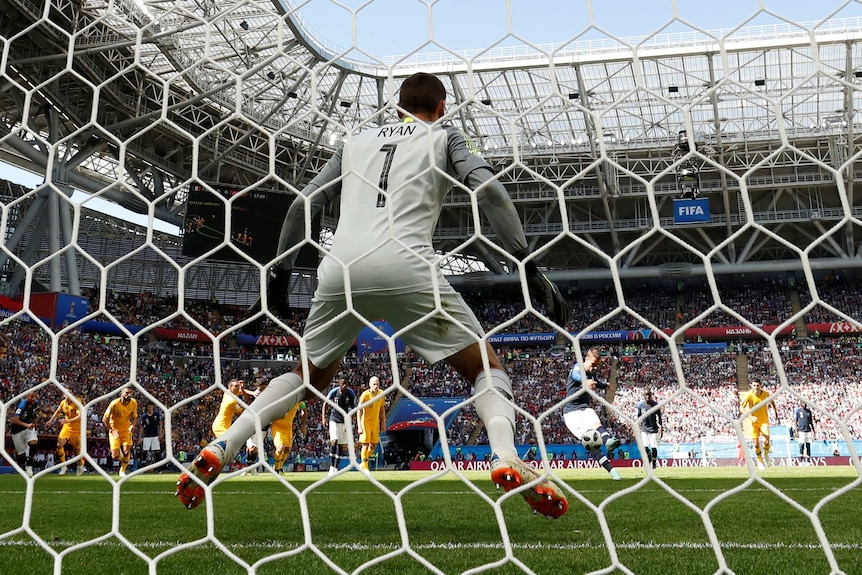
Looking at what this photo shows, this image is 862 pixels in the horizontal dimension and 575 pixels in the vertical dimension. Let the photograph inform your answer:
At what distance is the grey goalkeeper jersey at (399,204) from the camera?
7.73 feet

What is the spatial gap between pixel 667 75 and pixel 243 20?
13.9 metres

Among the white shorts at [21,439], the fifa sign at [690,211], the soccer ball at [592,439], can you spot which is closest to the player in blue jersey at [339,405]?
the soccer ball at [592,439]

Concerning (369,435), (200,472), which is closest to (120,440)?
(369,435)

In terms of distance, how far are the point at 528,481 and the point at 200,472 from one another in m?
1.12

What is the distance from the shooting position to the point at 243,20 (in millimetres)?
19734

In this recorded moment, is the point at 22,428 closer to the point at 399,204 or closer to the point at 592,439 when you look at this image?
the point at 592,439

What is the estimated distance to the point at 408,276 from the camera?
234cm

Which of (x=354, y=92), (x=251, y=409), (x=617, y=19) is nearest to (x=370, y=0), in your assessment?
(x=617, y=19)

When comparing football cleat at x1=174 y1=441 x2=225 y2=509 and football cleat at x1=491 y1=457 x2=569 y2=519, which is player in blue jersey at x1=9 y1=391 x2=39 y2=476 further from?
football cleat at x1=491 y1=457 x2=569 y2=519

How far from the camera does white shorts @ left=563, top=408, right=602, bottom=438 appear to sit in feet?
23.0

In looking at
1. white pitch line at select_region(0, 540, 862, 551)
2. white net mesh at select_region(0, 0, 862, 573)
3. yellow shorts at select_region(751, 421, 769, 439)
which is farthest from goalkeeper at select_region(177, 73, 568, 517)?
yellow shorts at select_region(751, 421, 769, 439)

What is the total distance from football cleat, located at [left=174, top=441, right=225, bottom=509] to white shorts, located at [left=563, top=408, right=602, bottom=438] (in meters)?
5.06

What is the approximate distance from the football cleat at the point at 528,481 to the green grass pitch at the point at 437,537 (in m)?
0.08

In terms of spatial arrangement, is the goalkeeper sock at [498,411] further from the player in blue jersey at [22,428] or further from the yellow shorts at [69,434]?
the yellow shorts at [69,434]
